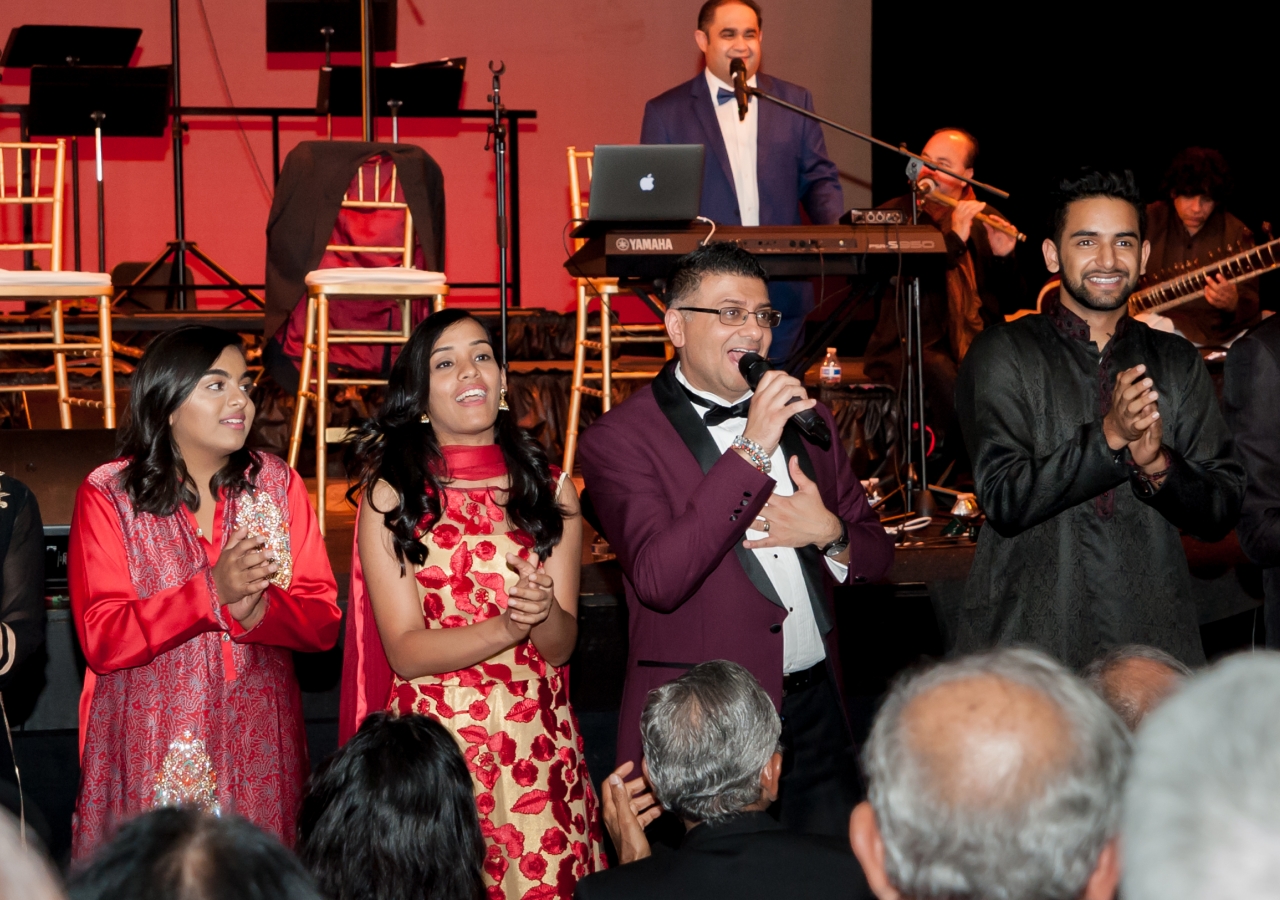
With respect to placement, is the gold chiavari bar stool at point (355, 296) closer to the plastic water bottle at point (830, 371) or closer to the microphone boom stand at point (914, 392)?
the microphone boom stand at point (914, 392)

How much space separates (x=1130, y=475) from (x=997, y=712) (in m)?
1.52

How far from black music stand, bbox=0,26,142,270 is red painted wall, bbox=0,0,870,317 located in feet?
5.80

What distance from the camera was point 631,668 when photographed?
269cm

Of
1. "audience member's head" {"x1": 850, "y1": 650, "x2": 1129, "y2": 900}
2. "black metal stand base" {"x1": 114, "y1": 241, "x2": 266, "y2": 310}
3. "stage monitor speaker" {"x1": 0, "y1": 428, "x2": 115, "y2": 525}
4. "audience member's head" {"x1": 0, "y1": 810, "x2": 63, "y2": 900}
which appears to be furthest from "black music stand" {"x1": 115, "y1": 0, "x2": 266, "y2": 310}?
"audience member's head" {"x1": 0, "y1": 810, "x2": 63, "y2": 900}

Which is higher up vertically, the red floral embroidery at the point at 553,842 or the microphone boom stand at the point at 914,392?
the microphone boom stand at the point at 914,392

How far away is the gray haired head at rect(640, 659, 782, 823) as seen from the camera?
2.04 metres

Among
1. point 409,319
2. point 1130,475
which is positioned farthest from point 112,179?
point 1130,475

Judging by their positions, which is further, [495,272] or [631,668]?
[495,272]

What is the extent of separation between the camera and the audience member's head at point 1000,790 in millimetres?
1159

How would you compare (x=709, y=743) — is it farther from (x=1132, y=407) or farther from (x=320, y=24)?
(x=320, y=24)

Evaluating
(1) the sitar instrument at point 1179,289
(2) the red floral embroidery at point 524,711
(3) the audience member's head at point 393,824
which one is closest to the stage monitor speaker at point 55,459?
(2) the red floral embroidery at point 524,711

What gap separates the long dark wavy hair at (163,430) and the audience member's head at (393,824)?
0.98m

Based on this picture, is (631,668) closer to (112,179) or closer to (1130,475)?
(1130,475)

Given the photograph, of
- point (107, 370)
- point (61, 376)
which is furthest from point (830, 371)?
point (61, 376)
